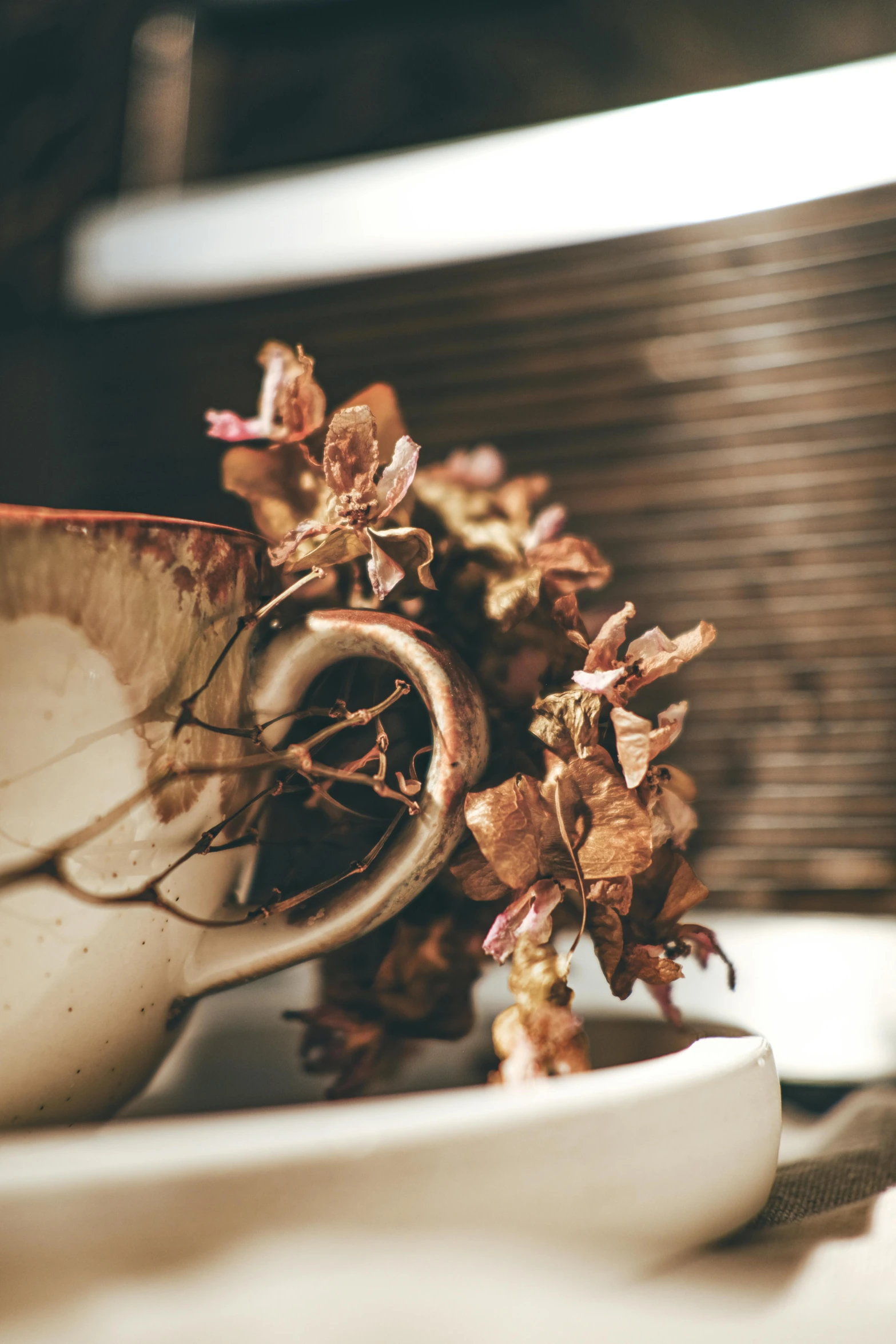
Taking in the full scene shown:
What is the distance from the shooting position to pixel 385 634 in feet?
0.61

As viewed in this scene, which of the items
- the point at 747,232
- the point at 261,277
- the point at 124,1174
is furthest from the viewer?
the point at 261,277

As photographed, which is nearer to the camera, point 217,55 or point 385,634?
point 385,634

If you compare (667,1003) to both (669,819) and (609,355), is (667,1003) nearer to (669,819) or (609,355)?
(669,819)

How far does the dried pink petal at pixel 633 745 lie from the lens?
0.59 feet

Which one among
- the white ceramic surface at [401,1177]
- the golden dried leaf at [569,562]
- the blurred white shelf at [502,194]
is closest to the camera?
the white ceramic surface at [401,1177]

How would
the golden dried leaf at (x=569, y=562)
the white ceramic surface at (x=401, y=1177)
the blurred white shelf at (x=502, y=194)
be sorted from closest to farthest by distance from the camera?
the white ceramic surface at (x=401, y=1177) < the golden dried leaf at (x=569, y=562) < the blurred white shelf at (x=502, y=194)

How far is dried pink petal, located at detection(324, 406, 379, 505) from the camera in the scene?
0.64ft

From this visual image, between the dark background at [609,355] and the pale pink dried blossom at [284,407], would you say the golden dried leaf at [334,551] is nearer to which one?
the pale pink dried blossom at [284,407]

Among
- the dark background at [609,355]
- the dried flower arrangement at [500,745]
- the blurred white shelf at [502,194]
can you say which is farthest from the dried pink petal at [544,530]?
the blurred white shelf at [502,194]

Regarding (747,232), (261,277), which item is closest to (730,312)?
(747,232)

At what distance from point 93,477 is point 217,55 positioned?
1.57ft

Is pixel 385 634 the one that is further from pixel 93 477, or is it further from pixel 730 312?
pixel 93 477

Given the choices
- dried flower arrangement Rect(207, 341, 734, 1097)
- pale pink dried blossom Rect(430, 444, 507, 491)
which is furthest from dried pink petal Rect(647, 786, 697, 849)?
pale pink dried blossom Rect(430, 444, 507, 491)

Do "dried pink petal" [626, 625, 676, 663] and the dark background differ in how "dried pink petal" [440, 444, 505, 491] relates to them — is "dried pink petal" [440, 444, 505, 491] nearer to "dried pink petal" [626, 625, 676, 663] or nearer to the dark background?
"dried pink petal" [626, 625, 676, 663]
